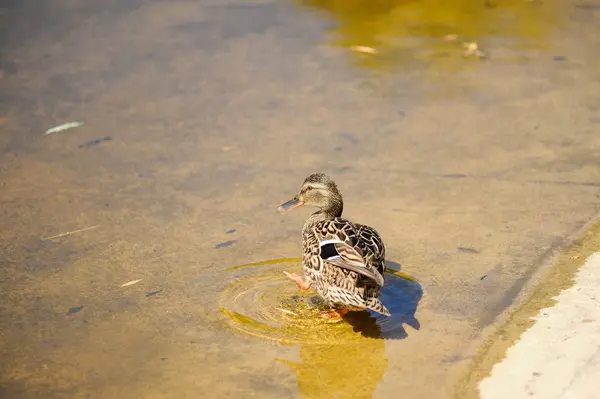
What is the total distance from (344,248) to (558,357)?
1411 mm

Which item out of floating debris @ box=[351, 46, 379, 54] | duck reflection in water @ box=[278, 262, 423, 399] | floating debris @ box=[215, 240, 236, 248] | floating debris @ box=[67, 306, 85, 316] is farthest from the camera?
floating debris @ box=[351, 46, 379, 54]

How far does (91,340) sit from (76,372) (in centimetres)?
34

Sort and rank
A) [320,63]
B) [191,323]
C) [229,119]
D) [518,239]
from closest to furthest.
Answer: [191,323] < [518,239] < [229,119] < [320,63]

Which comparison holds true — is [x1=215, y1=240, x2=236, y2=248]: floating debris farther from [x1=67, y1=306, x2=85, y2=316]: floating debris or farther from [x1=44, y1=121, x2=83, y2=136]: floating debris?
[x1=44, y1=121, x2=83, y2=136]: floating debris

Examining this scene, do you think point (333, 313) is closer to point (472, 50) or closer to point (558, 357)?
point (558, 357)

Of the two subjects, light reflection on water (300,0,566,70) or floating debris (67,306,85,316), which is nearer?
floating debris (67,306,85,316)

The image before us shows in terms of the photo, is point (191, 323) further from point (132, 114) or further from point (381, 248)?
point (132, 114)

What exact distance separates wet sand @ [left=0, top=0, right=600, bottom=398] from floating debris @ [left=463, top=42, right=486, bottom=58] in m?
0.11

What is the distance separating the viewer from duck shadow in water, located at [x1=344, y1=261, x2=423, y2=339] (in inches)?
223

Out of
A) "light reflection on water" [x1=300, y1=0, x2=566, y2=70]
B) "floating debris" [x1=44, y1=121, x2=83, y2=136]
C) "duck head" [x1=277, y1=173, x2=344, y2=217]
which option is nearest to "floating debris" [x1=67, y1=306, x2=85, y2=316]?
"duck head" [x1=277, y1=173, x2=344, y2=217]

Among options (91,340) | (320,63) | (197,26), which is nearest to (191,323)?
(91,340)

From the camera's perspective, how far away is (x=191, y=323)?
18.7ft

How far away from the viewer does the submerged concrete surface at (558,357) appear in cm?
479

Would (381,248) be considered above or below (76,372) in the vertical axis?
above
